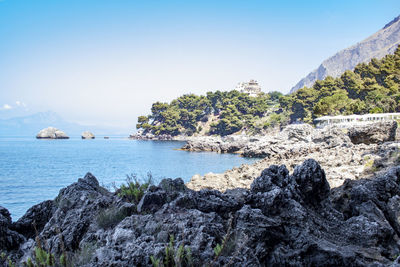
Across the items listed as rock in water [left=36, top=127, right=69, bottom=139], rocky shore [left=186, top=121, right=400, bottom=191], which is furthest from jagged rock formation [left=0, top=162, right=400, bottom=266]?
rock in water [left=36, top=127, right=69, bottom=139]

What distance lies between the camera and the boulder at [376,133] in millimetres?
23266

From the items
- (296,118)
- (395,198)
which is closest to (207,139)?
(296,118)

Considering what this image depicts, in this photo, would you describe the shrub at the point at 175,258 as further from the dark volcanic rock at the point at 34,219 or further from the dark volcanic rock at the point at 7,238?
the dark volcanic rock at the point at 34,219

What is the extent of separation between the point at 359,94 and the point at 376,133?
3945cm

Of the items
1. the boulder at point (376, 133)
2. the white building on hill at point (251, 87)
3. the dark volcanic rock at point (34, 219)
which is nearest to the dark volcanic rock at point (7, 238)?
the dark volcanic rock at point (34, 219)

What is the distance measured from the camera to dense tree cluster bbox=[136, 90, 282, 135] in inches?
3516

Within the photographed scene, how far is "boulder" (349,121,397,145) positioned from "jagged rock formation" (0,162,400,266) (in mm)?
21473

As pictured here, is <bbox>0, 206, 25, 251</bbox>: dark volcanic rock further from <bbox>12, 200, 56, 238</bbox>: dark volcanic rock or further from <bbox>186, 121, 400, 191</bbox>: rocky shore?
<bbox>186, 121, 400, 191</bbox>: rocky shore

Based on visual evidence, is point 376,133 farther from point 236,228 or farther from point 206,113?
point 206,113

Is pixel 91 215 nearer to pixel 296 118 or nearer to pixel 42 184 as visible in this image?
pixel 42 184

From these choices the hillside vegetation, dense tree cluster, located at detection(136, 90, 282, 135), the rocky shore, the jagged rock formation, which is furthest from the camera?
dense tree cluster, located at detection(136, 90, 282, 135)

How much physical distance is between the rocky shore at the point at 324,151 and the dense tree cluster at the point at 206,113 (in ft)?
107

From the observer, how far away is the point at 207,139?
58.0 metres

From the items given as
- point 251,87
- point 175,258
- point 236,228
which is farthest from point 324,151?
point 251,87
